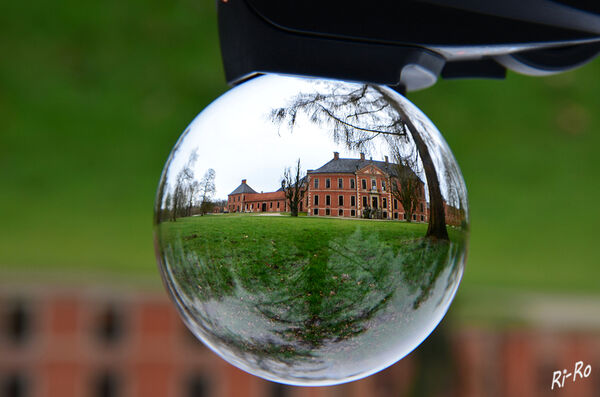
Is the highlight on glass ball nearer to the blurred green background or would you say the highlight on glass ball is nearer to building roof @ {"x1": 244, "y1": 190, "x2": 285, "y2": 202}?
building roof @ {"x1": 244, "y1": 190, "x2": 285, "y2": 202}

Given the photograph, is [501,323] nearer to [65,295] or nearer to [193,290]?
[65,295]

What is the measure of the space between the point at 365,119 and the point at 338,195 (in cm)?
5

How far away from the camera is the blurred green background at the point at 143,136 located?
62.8 inches

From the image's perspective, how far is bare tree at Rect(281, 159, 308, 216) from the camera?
399mm

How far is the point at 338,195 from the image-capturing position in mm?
402

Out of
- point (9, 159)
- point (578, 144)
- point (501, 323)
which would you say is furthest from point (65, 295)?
point (578, 144)

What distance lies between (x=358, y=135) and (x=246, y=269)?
0.11 meters

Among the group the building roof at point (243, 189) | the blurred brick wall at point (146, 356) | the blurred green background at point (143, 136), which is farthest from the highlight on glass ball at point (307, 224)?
the blurred brick wall at point (146, 356)

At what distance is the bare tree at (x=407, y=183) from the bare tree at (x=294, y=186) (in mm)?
60

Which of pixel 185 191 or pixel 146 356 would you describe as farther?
pixel 146 356

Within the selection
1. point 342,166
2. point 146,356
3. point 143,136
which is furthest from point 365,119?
point 146,356

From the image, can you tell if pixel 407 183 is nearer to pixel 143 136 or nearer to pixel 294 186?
pixel 294 186

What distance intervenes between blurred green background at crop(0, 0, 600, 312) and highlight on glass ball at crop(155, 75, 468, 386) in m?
1.21

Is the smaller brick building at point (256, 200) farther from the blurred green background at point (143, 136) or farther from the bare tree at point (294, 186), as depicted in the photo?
the blurred green background at point (143, 136)
